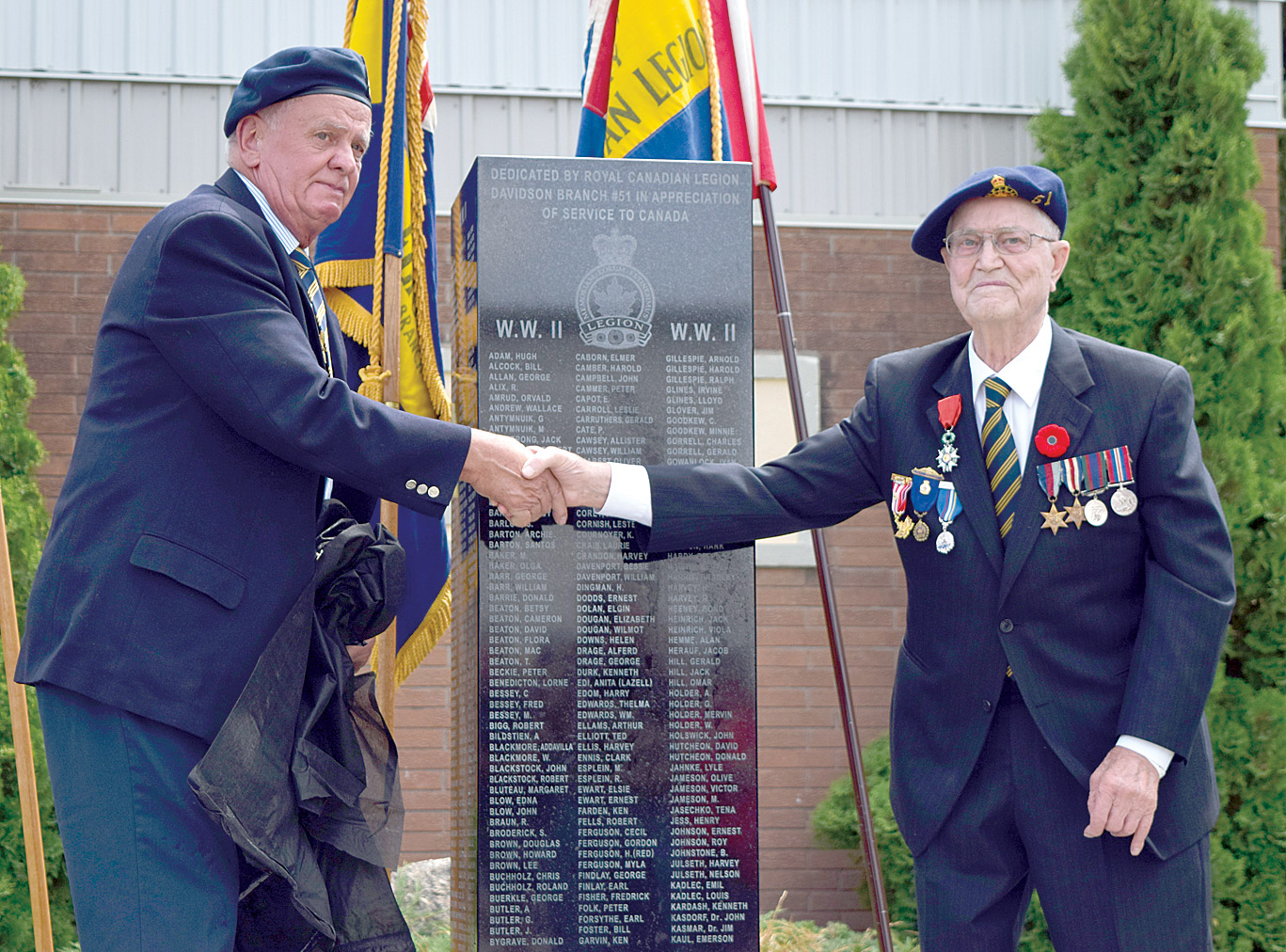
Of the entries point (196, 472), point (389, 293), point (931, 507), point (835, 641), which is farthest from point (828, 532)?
point (196, 472)

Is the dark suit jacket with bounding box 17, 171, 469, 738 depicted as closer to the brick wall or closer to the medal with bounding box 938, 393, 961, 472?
the medal with bounding box 938, 393, 961, 472

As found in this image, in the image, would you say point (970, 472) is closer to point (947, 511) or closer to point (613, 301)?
point (947, 511)

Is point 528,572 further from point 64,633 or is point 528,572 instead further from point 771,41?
point 771,41

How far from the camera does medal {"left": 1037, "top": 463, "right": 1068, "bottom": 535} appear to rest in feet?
8.69

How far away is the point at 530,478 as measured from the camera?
114 inches

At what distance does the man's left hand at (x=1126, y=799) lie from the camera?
2.48 m

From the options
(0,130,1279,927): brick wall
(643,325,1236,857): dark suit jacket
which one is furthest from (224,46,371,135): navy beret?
(0,130,1279,927): brick wall

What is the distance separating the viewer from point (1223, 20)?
5891 millimetres

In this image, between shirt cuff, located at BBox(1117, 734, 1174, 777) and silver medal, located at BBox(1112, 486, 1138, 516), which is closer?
shirt cuff, located at BBox(1117, 734, 1174, 777)

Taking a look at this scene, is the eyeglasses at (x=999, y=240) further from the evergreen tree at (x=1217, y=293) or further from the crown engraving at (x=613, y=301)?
the evergreen tree at (x=1217, y=293)

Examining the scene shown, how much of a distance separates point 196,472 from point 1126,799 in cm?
176

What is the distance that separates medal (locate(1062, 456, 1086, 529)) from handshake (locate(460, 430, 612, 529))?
37.6 inches

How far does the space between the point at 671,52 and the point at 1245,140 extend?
297cm

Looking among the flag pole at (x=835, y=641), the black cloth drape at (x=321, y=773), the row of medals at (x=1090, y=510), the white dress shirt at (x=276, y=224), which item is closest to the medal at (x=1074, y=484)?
the row of medals at (x=1090, y=510)
